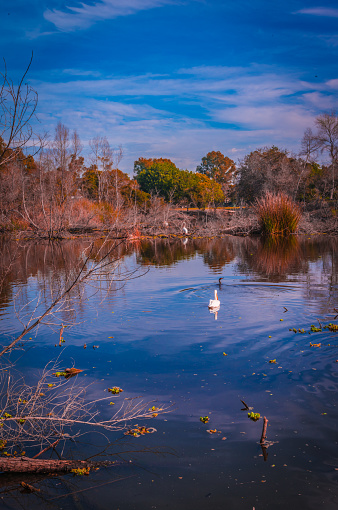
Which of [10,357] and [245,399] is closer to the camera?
[245,399]

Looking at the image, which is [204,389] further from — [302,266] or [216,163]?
[216,163]

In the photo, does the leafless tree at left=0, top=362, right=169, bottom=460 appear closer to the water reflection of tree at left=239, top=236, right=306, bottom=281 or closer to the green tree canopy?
the water reflection of tree at left=239, top=236, right=306, bottom=281

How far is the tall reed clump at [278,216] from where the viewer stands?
36625 millimetres

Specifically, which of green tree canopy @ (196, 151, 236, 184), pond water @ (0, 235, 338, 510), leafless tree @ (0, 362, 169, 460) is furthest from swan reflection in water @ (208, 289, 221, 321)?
green tree canopy @ (196, 151, 236, 184)

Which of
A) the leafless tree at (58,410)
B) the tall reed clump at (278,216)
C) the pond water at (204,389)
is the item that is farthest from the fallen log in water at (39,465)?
the tall reed clump at (278,216)

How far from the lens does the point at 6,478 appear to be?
191 inches

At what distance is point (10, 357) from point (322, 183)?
172 feet

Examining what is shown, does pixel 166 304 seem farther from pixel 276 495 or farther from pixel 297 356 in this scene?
pixel 276 495

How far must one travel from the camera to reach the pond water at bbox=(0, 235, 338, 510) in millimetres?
4566

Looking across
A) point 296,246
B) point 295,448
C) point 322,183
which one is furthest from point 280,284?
point 322,183

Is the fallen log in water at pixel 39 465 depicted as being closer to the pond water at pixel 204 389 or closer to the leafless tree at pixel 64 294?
the pond water at pixel 204 389

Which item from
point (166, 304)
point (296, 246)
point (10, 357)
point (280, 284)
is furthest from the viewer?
point (296, 246)

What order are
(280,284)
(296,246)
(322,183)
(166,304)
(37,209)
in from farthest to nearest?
(322,183) < (37,209) < (296,246) < (280,284) < (166,304)

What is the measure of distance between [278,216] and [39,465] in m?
34.7
